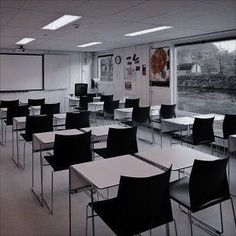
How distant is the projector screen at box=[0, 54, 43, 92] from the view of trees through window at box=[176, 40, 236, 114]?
20.4 feet

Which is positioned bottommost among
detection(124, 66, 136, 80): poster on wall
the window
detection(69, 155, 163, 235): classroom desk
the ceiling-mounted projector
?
detection(69, 155, 163, 235): classroom desk

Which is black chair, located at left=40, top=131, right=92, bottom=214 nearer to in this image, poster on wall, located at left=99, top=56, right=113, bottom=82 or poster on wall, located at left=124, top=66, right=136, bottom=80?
poster on wall, located at left=124, top=66, right=136, bottom=80

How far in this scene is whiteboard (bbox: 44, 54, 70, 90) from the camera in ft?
39.3

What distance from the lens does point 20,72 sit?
11.5 m

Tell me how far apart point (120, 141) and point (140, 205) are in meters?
1.74

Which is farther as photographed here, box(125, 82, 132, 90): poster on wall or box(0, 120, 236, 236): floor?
box(125, 82, 132, 90): poster on wall

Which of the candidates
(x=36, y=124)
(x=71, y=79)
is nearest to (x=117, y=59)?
(x=71, y=79)

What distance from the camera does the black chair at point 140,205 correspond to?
1969 mm

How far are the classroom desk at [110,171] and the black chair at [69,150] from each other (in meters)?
0.78

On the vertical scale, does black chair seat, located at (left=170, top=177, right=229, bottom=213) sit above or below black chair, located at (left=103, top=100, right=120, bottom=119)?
below

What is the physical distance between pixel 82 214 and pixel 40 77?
31.1 feet

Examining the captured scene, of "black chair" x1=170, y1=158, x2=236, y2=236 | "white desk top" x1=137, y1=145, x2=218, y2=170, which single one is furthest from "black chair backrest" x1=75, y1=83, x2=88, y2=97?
"black chair" x1=170, y1=158, x2=236, y2=236

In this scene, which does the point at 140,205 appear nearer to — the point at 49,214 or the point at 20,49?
the point at 49,214

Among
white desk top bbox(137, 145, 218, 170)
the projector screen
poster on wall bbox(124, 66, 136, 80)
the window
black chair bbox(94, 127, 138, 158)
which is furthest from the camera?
the window
